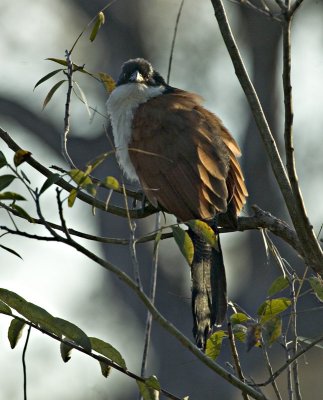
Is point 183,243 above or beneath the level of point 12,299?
above

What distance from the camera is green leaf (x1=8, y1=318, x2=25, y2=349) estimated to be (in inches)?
65.1

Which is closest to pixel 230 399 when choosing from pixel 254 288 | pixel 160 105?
pixel 254 288

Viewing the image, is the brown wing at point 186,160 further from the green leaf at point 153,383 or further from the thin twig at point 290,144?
the green leaf at point 153,383

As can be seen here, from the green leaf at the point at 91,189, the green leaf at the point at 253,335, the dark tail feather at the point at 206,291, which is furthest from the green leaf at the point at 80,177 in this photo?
the dark tail feather at the point at 206,291

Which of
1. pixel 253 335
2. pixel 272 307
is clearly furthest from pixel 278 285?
pixel 253 335

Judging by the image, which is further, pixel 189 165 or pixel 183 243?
pixel 189 165

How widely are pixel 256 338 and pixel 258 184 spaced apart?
5.80 m

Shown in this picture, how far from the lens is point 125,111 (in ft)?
10.1

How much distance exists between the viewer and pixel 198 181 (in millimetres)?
2629

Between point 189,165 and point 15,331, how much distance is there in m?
1.14

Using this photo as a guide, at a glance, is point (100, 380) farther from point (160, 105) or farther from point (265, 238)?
point (265, 238)

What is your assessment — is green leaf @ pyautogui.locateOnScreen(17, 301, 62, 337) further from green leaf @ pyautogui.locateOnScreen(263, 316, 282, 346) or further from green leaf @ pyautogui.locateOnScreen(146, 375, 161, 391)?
green leaf @ pyautogui.locateOnScreen(263, 316, 282, 346)

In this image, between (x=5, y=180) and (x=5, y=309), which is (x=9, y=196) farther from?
(x=5, y=309)

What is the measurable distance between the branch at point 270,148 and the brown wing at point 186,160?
0.74 m
